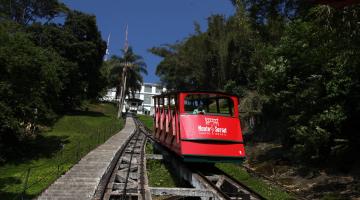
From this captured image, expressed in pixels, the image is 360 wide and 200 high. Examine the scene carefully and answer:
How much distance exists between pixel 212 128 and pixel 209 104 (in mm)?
1716

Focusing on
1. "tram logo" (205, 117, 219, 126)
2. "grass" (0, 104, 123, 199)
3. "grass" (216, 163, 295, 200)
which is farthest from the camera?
"grass" (0, 104, 123, 199)

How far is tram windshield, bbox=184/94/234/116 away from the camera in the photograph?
48.7ft

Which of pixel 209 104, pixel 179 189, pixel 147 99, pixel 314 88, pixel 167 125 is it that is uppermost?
pixel 147 99

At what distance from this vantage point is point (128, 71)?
292 feet

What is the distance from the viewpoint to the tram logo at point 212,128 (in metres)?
14.1

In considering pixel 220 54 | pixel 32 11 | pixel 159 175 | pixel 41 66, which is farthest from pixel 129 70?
pixel 159 175

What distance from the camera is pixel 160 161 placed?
20609 mm

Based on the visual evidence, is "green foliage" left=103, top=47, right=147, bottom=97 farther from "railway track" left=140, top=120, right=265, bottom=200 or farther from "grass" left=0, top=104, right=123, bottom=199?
"railway track" left=140, top=120, right=265, bottom=200

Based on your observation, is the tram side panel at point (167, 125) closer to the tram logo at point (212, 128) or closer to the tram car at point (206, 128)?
the tram car at point (206, 128)

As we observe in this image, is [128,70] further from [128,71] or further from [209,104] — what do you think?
[209,104]

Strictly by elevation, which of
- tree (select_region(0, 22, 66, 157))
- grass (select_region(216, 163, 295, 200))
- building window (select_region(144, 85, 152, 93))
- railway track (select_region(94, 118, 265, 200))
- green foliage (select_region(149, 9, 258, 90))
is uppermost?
building window (select_region(144, 85, 152, 93))

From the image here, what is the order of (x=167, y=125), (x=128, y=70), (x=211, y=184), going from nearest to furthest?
(x=211, y=184) < (x=167, y=125) < (x=128, y=70)

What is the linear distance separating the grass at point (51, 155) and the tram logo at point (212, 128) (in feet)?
16.9

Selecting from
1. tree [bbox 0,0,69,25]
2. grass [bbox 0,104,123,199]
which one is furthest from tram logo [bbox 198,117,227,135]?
tree [bbox 0,0,69,25]
